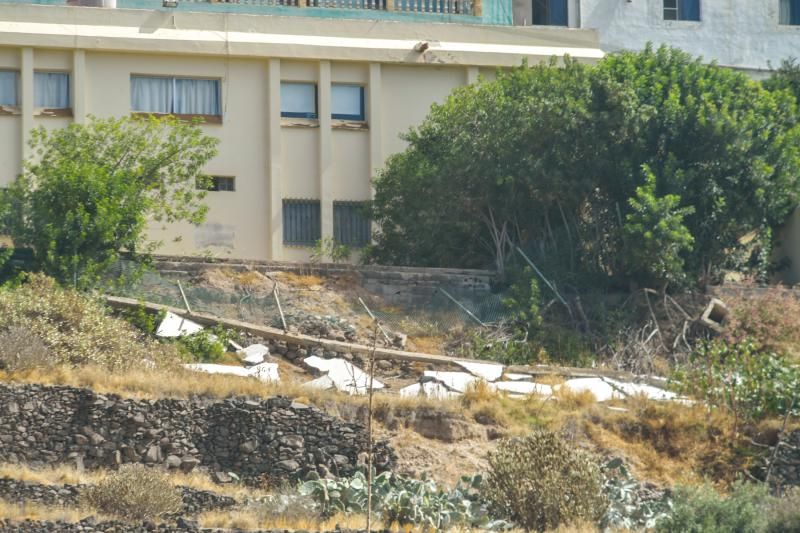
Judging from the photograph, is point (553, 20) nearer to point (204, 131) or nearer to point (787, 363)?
point (204, 131)

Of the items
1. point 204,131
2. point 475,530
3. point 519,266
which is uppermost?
point 204,131

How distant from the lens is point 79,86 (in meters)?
40.8

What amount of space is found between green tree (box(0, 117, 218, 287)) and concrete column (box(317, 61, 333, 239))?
2900 millimetres

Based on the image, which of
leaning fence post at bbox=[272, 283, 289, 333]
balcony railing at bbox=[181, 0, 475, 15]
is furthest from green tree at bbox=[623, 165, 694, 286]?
balcony railing at bbox=[181, 0, 475, 15]

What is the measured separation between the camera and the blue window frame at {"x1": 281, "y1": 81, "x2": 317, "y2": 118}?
42.5m

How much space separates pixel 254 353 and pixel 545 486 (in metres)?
8.28

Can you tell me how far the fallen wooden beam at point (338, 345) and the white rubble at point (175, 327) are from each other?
0.15 metres

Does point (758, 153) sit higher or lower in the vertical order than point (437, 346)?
higher

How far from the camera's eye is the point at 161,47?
41219 mm

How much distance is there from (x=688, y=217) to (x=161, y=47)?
37.7ft

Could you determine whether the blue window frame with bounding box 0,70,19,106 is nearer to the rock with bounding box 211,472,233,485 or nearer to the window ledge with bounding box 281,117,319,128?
the window ledge with bounding box 281,117,319,128

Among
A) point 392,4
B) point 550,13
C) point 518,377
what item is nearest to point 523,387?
point 518,377

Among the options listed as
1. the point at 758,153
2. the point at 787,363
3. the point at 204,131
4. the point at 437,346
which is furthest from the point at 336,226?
the point at 787,363

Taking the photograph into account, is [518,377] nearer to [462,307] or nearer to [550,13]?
[462,307]
